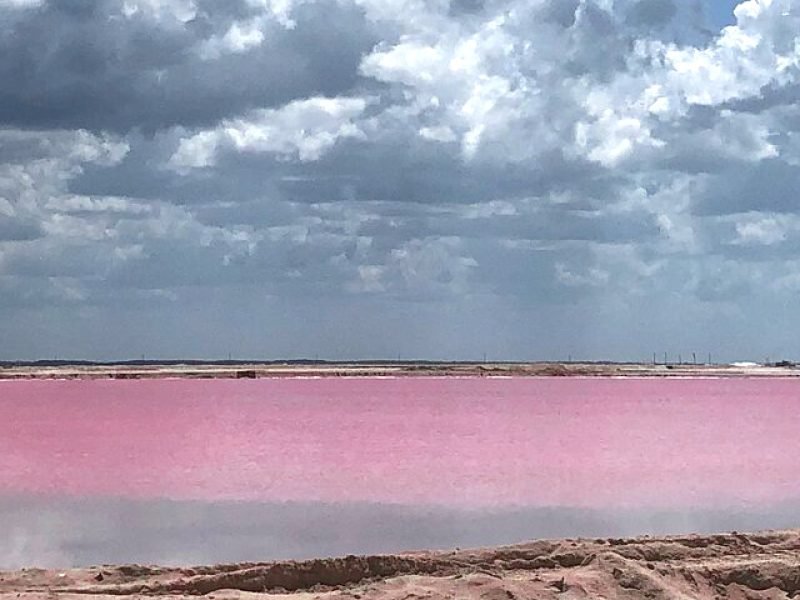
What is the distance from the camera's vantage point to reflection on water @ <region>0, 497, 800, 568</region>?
13992 mm

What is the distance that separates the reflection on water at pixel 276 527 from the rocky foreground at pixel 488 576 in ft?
9.74

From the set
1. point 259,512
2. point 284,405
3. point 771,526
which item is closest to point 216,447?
point 259,512

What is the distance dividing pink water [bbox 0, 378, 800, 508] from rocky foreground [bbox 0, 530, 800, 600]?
25.1ft

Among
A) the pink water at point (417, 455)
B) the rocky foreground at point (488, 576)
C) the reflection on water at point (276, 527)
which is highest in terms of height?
the rocky foreground at point (488, 576)

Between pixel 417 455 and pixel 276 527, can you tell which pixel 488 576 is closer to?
pixel 276 527

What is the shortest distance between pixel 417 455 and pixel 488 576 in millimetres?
17787

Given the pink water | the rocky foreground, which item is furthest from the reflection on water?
the rocky foreground

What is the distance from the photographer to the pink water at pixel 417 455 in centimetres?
2025

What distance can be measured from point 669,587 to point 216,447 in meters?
22.5

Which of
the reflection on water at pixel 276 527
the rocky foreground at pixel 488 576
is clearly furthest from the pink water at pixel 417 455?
the rocky foreground at pixel 488 576

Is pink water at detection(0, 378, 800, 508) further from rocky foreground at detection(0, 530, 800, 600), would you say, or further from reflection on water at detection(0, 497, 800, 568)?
rocky foreground at detection(0, 530, 800, 600)

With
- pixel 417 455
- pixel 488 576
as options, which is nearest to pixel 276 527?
pixel 488 576

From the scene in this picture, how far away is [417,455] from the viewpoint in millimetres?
27453

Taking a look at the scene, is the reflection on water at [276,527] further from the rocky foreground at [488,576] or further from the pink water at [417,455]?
the rocky foreground at [488,576]
